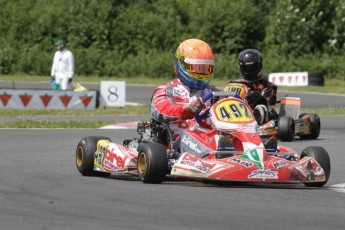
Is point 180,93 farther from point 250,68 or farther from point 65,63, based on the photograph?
point 65,63

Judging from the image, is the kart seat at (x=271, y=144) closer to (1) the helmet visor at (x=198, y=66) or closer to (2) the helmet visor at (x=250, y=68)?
(1) the helmet visor at (x=198, y=66)

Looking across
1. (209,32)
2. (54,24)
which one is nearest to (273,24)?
(209,32)

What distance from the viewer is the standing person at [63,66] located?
80.4ft

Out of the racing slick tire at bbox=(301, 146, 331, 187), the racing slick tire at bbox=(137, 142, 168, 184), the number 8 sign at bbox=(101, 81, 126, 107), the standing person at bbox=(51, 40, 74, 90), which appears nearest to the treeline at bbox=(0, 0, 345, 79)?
the standing person at bbox=(51, 40, 74, 90)

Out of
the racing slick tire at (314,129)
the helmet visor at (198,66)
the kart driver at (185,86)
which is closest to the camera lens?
the kart driver at (185,86)

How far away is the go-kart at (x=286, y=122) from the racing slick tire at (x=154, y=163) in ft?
14.5

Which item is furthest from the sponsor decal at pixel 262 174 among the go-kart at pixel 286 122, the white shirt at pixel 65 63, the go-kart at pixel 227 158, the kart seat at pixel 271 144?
the white shirt at pixel 65 63

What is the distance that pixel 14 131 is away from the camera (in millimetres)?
16344

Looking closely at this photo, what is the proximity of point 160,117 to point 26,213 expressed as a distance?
2.89 m

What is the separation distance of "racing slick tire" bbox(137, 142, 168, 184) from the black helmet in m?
5.02

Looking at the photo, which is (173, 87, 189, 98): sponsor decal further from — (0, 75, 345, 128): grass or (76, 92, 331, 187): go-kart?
(0, 75, 345, 128): grass

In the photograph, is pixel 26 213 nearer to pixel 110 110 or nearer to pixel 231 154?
pixel 231 154

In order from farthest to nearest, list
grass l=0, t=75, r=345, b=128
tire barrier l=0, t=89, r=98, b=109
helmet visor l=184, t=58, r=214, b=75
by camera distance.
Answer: tire barrier l=0, t=89, r=98, b=109, grass l=0, t=75, r=345, b=128, helmet visor l=184, t=58, r=214, b=75

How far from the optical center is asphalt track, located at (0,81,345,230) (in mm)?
6840
